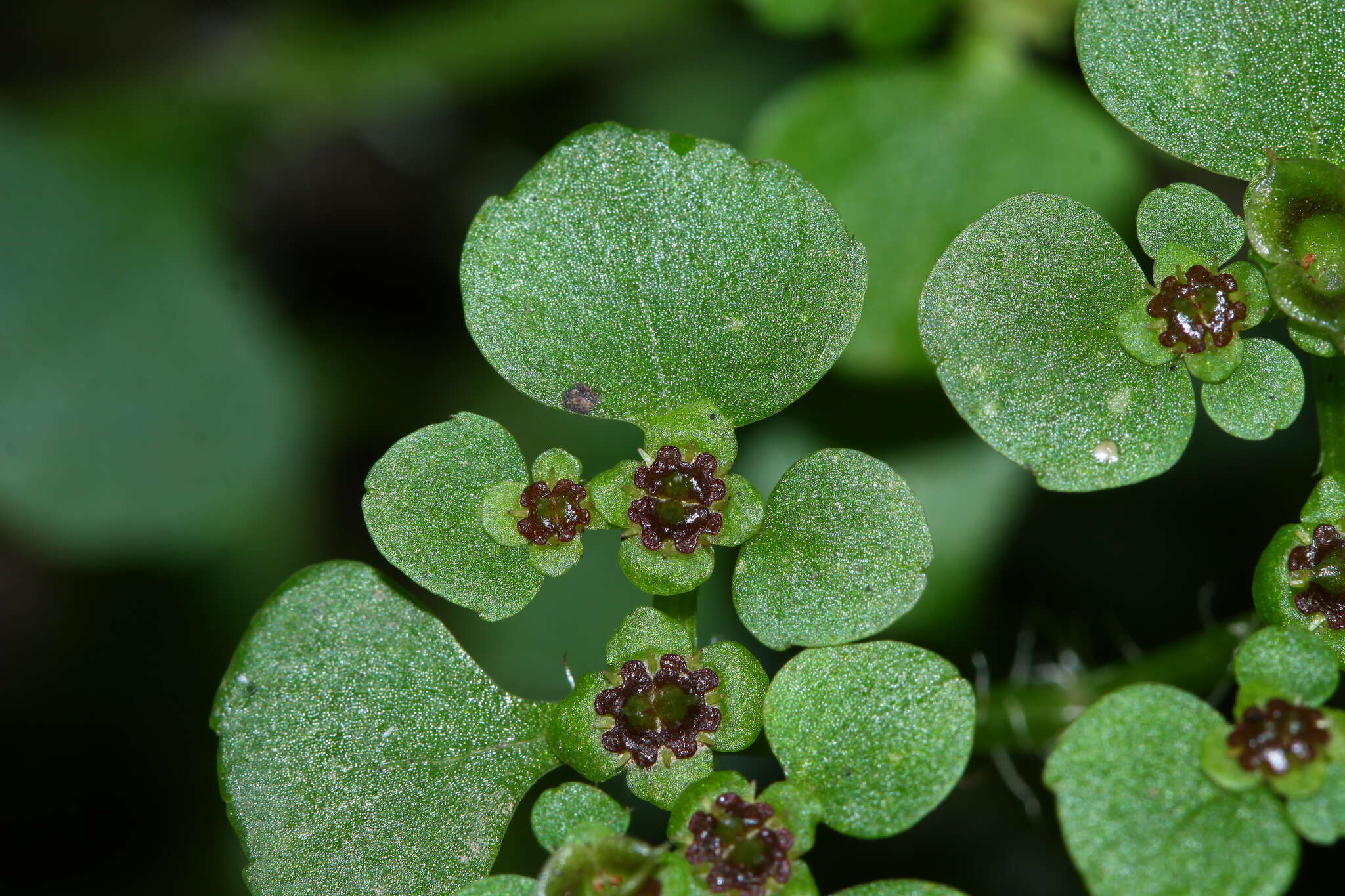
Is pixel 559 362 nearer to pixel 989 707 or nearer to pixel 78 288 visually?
pixel 989 707

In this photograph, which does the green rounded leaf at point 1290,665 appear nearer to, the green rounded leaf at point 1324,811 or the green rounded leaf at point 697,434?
the green rounded leaf at point 1324,811

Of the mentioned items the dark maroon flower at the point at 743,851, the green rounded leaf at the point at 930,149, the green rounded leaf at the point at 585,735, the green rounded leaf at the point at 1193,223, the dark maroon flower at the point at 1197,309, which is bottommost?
the green rounded leaf at the point at 930,149

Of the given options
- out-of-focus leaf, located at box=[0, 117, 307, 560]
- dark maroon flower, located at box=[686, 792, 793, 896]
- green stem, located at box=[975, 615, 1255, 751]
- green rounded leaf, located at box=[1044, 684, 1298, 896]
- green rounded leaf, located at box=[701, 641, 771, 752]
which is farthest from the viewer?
out-of-focus leaf, located at box=[0, 117, 307, 560]

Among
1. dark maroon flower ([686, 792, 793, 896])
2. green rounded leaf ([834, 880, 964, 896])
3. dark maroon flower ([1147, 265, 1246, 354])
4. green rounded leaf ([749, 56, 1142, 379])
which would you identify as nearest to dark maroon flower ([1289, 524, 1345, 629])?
dark maroon flower ([1147, 265, 1246, 354])

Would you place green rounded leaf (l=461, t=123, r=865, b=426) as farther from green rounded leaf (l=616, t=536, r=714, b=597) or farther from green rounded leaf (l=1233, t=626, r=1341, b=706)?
green rounded leaf (l=1233, t=626, r=1341, b=706)

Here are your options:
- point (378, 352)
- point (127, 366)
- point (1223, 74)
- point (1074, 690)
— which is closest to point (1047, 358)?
point (1223, 74)

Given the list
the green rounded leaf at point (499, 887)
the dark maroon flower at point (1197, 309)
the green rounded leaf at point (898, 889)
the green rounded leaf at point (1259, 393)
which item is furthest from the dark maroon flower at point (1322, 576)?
the green rounded leaf at point (499, 887)

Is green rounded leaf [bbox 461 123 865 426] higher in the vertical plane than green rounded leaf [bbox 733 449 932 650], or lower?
higher
